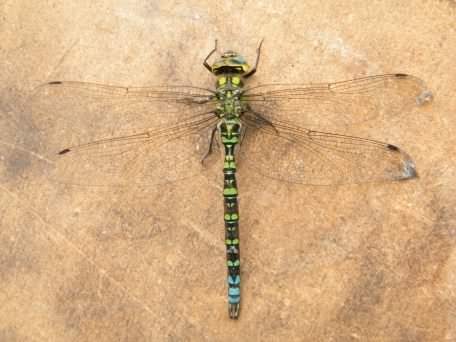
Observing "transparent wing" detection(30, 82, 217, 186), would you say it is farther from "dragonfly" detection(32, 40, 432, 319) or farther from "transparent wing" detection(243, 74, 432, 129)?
"transparent wing" detection(243, 74, 432, 129)

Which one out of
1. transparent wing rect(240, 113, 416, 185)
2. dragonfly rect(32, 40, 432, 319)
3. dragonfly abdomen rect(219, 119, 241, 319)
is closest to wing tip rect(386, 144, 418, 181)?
transparent wing rect(240, 113, 416, 185)

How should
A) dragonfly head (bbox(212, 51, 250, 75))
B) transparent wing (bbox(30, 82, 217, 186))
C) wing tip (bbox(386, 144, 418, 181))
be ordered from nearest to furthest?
wing tip (bbox(386, 144, 418, 181))
dragonfly head (bbox(212, 51, 250, 75))
transparent wing (bbox(30, 82, 217, 186))

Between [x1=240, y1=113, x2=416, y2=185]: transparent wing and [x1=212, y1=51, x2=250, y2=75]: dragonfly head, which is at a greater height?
[x1=212, y1=51, x2=250, y2=75]: dragonfly head

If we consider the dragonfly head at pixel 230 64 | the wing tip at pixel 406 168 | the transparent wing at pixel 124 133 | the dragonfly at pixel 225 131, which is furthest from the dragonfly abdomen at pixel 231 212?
the wing tip at pixel 406 168

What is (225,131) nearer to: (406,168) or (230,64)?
(230,64)

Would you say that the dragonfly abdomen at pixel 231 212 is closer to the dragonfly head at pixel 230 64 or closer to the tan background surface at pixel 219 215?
the tan background surface at pixel 219 215

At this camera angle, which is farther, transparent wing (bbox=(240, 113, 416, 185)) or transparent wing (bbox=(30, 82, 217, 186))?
transparent wing (bbox=(30, 82, 217, 186))
